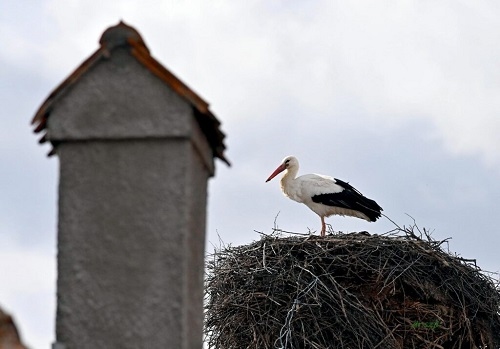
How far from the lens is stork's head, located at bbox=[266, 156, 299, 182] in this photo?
12.2 metres

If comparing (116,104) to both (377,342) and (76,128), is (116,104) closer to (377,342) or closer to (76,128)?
(76,128)

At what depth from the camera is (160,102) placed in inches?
120

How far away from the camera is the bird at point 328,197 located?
1152 cm

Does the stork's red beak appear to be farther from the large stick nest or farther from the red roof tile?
the red roof tile

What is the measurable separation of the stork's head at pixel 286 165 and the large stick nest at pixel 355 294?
7.74 ft

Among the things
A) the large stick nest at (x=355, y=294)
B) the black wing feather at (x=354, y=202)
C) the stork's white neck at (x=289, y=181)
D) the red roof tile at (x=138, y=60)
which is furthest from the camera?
the stork's white neck at (x=289, y=181)

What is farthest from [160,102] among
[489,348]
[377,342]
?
[489,348]

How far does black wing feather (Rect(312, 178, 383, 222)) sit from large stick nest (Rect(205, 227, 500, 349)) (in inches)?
60.6

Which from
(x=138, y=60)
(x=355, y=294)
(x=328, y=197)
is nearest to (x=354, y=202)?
(x=328, y=197)

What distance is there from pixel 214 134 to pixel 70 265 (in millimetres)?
542

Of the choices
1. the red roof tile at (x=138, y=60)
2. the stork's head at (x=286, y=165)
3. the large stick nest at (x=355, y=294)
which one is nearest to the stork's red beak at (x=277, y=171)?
the stork's head at (x=286, y=165)

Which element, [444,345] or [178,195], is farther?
[444,345]

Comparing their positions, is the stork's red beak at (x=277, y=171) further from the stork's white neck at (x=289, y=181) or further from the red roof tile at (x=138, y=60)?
the red roof tile at (x=138, y=60)

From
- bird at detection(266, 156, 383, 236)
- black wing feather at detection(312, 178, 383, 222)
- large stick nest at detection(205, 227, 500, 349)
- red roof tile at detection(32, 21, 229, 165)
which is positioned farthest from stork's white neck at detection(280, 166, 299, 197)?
red roof tile at detection(32, 21, 229, 165)
